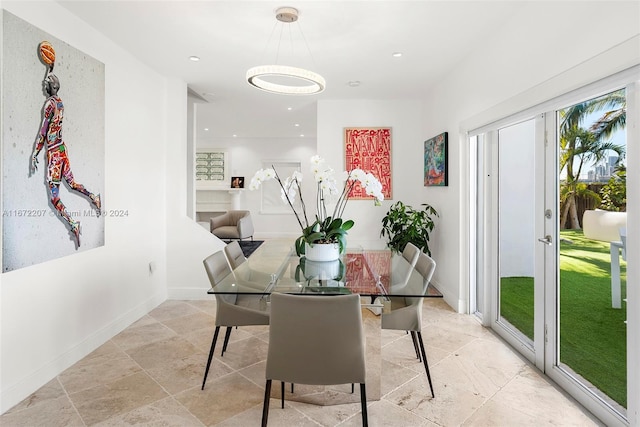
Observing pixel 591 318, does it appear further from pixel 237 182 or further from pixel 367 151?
pixel 237 182

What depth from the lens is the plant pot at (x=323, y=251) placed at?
8.52 ft

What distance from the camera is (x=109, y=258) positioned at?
123 inches

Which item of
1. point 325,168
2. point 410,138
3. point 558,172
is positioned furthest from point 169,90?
point 558,172

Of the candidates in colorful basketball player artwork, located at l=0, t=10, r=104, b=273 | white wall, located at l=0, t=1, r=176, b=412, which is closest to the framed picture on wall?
white wall, located at l=0, t=1, r=176, b=412

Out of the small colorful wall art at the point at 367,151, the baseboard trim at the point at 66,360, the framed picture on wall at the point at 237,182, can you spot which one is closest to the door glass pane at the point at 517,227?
the small colorful wall art at the point at 367,151

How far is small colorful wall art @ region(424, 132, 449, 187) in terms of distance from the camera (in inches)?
158

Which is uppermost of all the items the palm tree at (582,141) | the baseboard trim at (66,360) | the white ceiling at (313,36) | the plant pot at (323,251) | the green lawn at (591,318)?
the white ceiling at (313,36)

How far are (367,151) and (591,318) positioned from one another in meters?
3.39

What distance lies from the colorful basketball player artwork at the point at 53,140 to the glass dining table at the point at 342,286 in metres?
1.30

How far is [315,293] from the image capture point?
6.36ft

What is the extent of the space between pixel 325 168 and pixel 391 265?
0.85m

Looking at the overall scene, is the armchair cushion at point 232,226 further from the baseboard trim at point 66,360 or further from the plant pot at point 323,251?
the plant pot at point 323,251

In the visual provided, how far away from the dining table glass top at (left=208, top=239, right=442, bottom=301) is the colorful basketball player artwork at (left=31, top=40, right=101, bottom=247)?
1.30 metres

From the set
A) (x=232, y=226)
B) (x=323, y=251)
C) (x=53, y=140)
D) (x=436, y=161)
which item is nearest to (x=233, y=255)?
(x=323, y=251)
